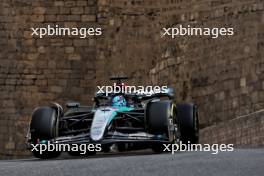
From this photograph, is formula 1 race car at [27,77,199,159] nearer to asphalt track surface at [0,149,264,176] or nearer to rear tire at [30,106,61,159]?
rear tire at [30,106,61,159]

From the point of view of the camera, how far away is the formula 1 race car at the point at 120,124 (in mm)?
11195

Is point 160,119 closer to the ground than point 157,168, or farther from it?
farther from it

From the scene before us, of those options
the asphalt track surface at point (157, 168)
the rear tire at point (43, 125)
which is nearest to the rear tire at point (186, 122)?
the rear tire at point (43, 125)

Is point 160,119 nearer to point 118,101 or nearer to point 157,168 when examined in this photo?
point 118,101

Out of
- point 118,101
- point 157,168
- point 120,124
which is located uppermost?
point 118,101

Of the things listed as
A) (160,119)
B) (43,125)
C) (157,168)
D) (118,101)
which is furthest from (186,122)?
(157,168)

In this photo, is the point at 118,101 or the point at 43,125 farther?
the point at 118,101

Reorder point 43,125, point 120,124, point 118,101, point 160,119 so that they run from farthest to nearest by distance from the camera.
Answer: point 118,101 → point 120,124 → point 43,125 → point 160,119

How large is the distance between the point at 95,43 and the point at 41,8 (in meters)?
1.49

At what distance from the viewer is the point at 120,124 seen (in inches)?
463

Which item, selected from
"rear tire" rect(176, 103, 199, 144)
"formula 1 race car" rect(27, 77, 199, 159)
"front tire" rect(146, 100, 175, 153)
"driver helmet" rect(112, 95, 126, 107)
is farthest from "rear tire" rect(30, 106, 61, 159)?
"rear tire" rect(176, 103, 199, 144)

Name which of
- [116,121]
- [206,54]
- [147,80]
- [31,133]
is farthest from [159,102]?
Result: [147,80]

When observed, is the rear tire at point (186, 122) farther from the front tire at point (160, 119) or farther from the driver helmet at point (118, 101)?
the front tire at point (160, 119)

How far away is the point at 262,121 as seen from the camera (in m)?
16.6
